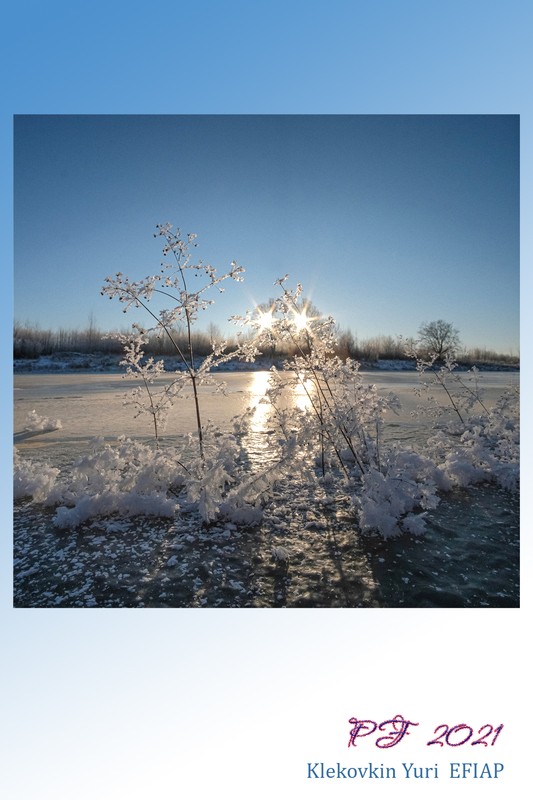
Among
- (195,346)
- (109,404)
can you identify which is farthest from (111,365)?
(195,346)

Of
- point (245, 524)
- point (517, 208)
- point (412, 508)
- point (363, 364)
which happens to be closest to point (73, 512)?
point (245, 524)

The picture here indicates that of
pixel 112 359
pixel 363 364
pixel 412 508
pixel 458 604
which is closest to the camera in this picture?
pixel 458 604

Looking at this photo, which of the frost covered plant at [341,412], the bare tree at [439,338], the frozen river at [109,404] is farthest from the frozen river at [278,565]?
the bare tree at [439,338]

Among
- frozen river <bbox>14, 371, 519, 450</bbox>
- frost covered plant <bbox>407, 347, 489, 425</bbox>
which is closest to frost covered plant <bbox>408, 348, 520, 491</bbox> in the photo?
frost covered plant <bbox>407, 347, 489, 425</bbox>

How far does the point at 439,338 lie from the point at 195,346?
2.67 m

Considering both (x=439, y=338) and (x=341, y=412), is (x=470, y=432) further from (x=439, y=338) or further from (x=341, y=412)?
(x=341, y=412)

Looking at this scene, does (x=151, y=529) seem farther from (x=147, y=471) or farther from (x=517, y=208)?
(x=517, y=208)

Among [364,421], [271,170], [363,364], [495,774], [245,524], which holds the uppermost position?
[271,170]

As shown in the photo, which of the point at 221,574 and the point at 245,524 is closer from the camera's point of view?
the point at 221,574

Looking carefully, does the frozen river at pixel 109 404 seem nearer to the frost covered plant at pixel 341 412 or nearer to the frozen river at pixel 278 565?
the frost covered plant at pixel 341 412

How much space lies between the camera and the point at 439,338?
5164mm

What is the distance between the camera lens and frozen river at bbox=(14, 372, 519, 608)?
108 inches

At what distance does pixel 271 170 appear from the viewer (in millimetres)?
4102

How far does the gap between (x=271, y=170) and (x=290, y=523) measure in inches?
111
